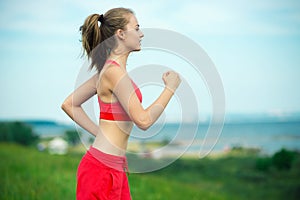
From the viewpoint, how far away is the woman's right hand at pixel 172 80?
164 centimetres

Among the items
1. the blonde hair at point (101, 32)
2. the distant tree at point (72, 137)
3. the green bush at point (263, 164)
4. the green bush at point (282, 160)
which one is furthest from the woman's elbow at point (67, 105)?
the distant tree at point (72, 137)

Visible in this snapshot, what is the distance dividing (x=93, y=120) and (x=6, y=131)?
600cm

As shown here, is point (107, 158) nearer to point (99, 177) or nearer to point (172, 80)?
point (99, 177)

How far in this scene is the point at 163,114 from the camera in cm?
176

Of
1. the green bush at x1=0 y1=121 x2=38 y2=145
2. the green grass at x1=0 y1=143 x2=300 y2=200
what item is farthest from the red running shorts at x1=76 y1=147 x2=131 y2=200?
the green bush at x1=0 y1=121 x2=38 y2=145

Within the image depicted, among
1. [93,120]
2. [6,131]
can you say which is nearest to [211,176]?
[6,131]

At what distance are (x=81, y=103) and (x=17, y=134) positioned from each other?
6027 millimetres

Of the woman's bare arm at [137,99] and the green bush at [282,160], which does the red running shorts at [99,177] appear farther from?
the green bush at [282,160]

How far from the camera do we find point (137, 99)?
1.64m

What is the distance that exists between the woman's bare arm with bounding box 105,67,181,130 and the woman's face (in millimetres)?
116

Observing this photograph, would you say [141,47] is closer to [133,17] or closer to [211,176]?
[133,17]

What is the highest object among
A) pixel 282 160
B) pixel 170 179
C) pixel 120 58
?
pixel 120 58

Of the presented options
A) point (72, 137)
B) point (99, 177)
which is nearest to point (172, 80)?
point (99, 177)

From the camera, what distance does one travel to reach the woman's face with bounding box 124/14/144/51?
5.80 feet
